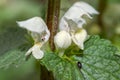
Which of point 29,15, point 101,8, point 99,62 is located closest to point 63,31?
point 99,62

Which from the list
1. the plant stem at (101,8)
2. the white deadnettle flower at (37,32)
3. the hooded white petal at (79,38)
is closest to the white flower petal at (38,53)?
the white deadnettle flower at (37,32)

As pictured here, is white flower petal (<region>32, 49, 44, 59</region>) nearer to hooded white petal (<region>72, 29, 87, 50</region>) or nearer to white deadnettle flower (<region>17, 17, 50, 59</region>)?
white deadnettle flower (<region>17, 17, 50, 59</region>)

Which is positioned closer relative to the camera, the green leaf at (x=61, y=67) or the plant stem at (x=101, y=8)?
the green leaf at (x=61, y=67)

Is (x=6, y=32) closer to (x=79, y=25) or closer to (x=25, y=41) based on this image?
(x=25, y=41)

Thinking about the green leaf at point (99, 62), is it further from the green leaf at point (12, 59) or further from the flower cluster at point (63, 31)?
the green leaf at point (12, 59)

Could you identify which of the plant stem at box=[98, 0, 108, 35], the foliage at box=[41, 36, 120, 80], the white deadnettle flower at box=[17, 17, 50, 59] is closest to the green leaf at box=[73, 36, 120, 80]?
the foliage at box=[41, 36, 120, 80]

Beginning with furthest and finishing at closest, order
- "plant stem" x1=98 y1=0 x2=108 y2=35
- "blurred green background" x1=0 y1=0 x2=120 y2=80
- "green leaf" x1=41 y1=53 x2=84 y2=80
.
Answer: "plant stem" x1=98 y1=0 x2=108 y2=35 → "blurred green background" x1=0 y1=0 x2=120 y2=80 → "green leaf" x1=41 y1=53 x2=84 y2=80

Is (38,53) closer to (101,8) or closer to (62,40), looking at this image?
(62,40)
